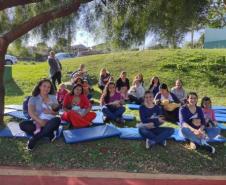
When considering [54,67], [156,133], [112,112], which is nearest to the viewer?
[156,133]

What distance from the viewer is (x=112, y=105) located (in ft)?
33.7

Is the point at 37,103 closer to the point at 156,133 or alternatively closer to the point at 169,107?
the point at 156,133

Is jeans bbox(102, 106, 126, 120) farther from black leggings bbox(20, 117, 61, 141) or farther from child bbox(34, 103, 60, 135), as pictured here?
black leggings bbox(20, 117, 61, 141)

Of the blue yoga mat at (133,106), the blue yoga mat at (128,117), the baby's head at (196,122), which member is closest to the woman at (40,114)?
the blue yoga mat at (128,117)

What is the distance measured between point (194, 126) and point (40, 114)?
2.98 meters

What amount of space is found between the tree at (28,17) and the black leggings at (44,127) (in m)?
1.11

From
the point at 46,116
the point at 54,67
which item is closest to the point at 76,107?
the point at 46,116

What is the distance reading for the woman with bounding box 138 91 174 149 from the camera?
8406mm

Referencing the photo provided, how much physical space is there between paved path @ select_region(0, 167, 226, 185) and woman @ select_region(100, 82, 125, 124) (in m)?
2.58

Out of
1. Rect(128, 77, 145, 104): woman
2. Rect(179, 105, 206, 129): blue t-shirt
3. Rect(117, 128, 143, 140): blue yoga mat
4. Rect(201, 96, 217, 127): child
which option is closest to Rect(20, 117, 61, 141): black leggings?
Rect(117, 128, 143, 140): blue yoga mat

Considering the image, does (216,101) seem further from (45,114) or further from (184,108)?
(45,114)

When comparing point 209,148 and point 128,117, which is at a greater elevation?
point 128,117

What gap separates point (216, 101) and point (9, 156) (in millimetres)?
9627

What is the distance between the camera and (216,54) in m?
22.0
